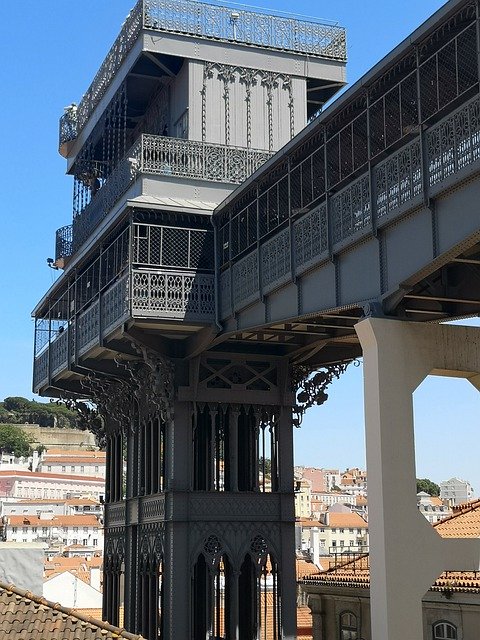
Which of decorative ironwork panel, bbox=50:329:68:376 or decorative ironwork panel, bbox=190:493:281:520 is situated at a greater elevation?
decorative ironwork panel, bbox=50:329:68:376

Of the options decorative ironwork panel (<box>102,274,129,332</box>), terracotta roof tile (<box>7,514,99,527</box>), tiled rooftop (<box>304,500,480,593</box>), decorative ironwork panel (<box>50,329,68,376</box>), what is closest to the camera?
decorative ironwork panel (<box>102,274,129,332</box>)

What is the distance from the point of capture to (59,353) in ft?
102

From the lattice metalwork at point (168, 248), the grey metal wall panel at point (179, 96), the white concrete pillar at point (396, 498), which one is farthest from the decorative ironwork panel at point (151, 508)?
the white concrete pillar at point (396, 498)

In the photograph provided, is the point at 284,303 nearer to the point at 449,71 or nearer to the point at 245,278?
the point at 245,278

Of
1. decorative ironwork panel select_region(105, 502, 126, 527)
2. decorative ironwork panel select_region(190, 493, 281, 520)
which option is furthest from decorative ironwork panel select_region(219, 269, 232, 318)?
decorative ironwork panel select_region(105, 502, 126, 527)

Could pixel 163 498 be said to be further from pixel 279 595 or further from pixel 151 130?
pixel 151 130

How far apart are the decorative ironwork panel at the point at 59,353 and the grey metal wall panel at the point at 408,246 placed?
14.5 m

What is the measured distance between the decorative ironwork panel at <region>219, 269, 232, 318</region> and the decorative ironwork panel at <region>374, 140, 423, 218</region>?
22.0 feet

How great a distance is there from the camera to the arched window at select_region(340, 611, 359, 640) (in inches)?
1246

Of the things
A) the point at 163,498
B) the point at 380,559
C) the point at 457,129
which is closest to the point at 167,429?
the point at 163,498

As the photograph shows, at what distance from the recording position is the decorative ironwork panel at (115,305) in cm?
2427

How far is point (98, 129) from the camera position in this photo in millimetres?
31516

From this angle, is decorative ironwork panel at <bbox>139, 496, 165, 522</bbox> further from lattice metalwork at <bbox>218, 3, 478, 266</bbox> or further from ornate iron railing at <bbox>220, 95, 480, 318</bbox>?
lattice metalwork at <bbox>218, 3, 478, 266</bbox>

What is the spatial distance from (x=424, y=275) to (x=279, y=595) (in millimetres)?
12357
